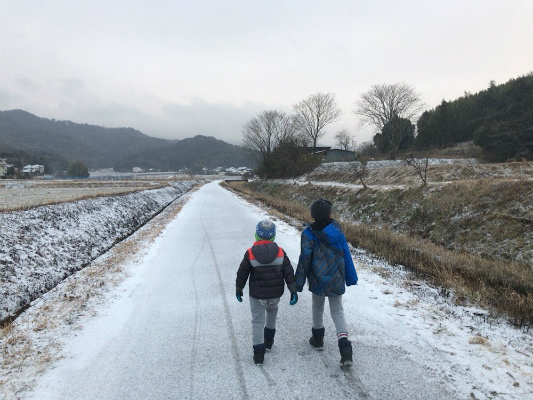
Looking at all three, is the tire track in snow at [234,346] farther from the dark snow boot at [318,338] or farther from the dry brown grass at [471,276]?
the dry brown grass at [471,276]

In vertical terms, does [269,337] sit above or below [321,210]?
below

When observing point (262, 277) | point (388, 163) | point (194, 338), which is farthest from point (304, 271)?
point (388, 163)

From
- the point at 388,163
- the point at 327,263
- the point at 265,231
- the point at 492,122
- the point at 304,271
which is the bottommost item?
the point at 304,271

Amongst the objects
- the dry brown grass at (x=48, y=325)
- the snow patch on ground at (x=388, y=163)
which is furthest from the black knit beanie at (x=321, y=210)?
the snow patch on ground at (x=388, y=163)

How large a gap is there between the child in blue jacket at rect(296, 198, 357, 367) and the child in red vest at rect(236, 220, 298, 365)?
0.27m

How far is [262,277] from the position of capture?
10.9 feet

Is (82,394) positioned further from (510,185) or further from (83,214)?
(510,185)

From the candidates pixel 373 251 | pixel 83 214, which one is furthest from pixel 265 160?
pixel 373 251

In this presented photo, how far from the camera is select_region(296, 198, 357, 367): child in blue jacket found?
11.1 feet

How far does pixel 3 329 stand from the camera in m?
4.33

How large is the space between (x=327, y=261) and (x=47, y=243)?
346 inches

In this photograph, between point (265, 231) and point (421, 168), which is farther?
point (421, 168)

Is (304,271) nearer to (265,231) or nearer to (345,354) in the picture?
(265,231)

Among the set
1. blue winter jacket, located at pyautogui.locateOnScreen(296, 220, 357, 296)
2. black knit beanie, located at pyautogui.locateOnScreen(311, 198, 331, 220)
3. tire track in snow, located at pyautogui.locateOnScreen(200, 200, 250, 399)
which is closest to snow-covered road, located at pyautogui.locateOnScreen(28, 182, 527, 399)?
tire track in snow, located at pyautogui.locateOnScreen(200, 200, 250, 399)
